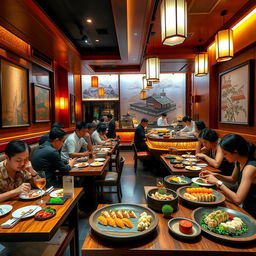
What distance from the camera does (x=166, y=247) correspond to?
968 mm

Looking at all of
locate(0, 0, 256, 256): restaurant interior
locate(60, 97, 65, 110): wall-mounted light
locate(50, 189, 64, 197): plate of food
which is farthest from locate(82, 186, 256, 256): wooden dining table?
locate(60, 97, 65, 110): wall-mounted light

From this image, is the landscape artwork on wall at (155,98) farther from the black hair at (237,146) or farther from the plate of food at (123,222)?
the plate of food at (123,222)

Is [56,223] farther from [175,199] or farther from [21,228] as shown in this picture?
[175,199]

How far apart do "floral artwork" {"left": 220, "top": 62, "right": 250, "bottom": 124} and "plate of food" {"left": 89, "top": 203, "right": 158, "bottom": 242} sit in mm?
3463

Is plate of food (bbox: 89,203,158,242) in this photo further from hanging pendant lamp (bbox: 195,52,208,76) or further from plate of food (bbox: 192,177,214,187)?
hanging pendant lamp (bbox: 195,52,208,76)

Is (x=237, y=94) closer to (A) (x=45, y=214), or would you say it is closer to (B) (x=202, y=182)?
(B) (x=202, y=182)

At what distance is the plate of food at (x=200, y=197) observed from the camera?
136cm

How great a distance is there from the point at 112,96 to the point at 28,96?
232 inches

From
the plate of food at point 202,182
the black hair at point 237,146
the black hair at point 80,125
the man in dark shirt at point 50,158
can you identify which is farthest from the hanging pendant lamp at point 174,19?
the black hair at point 80,125

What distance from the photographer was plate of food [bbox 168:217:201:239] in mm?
1016

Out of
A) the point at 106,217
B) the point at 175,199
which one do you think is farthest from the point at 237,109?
the point at 106,217

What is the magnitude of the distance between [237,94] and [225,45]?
5.29ft

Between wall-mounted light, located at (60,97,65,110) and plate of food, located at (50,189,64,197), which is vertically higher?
wall-mounted light, located at (60,97,65,110)

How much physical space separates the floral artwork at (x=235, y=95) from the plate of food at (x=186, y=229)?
338cm
